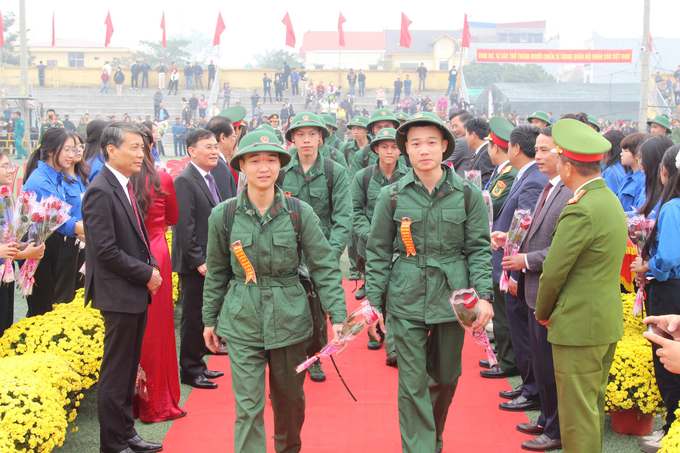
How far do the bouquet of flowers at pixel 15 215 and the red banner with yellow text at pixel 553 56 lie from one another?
110 ft

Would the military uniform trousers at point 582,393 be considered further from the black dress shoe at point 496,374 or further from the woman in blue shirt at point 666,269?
the black dress shoe at point 496,374

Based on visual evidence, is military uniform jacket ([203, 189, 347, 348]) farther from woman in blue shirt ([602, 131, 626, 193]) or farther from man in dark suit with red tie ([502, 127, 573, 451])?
woman in blue shirt ([602, 131, 626, 193])

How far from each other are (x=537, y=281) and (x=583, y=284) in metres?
0.64

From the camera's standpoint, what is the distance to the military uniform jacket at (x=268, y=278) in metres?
3.20

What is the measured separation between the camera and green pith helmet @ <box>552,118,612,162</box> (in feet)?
9.96

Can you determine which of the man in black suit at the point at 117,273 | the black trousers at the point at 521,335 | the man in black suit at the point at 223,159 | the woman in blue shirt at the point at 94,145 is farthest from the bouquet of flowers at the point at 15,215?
the black trousers at the point at 521,335

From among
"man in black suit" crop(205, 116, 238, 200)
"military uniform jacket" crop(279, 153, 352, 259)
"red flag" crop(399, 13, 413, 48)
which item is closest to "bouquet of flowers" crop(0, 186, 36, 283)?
"man in black suit" crop(205, 116, 238, 200)

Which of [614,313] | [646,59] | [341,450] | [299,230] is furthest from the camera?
[646,59]

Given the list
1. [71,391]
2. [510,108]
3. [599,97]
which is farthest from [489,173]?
[599,97]

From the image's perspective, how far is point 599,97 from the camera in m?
29.5

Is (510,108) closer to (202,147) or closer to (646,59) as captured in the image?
(646,59)

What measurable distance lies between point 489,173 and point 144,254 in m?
4.18

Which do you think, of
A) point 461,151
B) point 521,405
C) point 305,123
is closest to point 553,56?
point 461,151

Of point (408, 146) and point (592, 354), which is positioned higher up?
point (408, 146)
